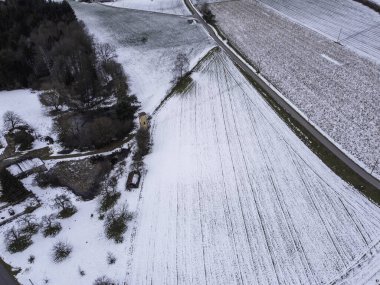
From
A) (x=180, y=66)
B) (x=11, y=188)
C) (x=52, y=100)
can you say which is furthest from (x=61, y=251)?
Answer: (x=180, y=66)

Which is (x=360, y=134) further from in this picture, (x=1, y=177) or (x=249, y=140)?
(x=1, y=177)

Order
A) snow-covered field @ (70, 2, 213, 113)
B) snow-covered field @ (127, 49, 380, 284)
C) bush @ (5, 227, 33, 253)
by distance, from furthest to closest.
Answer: snow-covered field @ (70, 2, 213, 113)
bush @ (5, 227, 33, 253)
snow-covered field @ (127, 49, 380, 284)

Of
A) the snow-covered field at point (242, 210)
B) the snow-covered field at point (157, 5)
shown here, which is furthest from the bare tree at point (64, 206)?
the snow-covered field at point (157, 5)

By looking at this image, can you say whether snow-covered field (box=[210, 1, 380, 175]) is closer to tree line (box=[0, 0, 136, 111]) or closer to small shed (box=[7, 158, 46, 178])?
tree line (box=[0, 0, 136, 111])

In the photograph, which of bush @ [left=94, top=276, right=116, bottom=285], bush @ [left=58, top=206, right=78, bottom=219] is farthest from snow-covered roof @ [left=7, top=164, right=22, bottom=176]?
bush @ [left=94, top=276, right=116, bottom=285]

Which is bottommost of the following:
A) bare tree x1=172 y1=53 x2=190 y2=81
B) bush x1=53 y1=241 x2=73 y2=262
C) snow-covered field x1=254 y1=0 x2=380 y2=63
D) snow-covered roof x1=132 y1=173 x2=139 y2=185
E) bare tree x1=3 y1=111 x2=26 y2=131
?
snow-covered field x1=254 y1=0 x2=380 y2=63

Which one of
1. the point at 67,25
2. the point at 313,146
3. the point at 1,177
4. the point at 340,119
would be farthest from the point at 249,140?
the point at 67,25

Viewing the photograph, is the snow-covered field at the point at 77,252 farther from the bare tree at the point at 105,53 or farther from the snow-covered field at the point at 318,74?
the bare tree at the point at 105,53
